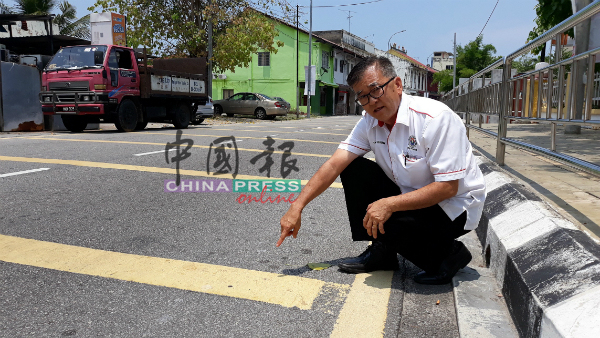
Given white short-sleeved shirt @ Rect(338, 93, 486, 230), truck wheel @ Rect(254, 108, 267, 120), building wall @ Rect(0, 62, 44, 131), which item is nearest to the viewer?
white short-sleeved shirt @ Rect(338, 93, 486, 230)

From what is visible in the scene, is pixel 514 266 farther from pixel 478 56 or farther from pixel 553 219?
pixel 478 56

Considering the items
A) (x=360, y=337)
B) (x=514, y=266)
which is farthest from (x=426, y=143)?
(x=360, y=337)

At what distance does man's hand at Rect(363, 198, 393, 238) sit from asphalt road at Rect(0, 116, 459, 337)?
380mm

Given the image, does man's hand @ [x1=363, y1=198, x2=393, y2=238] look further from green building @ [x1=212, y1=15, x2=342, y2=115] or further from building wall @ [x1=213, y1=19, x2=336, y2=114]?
building wall @ [x1=213, y1=19, x2=336, y2=114]

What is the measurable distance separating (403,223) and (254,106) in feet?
82.0

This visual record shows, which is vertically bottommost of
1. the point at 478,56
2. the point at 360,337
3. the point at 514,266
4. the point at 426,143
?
the point at 360,337

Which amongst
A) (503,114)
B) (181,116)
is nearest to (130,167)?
(503,114)

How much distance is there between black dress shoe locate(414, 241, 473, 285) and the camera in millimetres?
2770

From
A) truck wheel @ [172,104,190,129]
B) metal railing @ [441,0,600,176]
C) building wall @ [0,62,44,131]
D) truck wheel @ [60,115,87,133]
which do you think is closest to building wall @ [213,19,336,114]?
truck wheel @ [172,104,190,129]

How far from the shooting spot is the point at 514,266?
2.41 metres

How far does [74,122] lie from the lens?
13.6 meters

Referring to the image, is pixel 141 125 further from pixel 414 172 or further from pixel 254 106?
pixel 414 172

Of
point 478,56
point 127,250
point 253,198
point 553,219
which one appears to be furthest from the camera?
point 478,56

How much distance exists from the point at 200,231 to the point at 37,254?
1.09 metres
